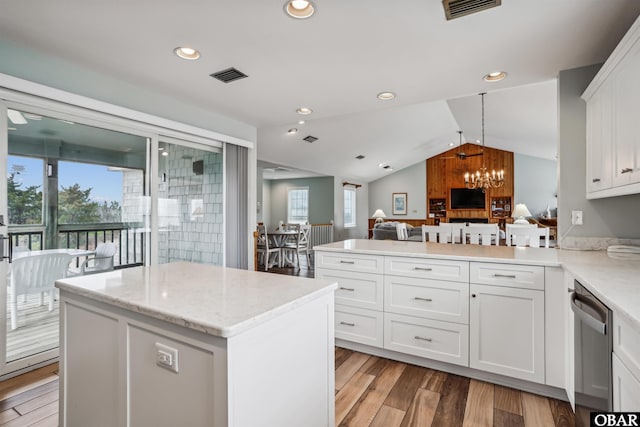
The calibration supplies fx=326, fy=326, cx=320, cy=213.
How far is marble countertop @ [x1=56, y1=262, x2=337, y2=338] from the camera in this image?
1.03 meters

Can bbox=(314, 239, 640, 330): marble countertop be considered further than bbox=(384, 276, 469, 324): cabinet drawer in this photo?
No

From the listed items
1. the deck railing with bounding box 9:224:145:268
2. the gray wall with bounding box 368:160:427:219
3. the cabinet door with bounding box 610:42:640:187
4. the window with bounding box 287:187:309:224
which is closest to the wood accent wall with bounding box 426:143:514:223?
the gray wall with bounding box 368:160:427:219

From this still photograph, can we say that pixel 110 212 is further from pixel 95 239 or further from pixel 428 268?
pixel 428 268

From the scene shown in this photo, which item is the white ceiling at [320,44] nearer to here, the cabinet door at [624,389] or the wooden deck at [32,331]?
the cabinet door at [624,389]

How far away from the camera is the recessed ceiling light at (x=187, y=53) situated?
2352 millimetres

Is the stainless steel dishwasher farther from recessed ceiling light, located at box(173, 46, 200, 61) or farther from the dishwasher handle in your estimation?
recessed ceiling light, located at box(173, 46, 200, 61)

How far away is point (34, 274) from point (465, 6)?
11.6 feet

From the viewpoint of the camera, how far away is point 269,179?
11.7 m

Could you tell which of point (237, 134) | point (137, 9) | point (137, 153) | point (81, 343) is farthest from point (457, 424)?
point (237, 134)

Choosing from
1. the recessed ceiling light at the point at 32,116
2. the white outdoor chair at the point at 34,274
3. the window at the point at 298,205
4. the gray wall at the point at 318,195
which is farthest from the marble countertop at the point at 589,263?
the window at the point at 298,205

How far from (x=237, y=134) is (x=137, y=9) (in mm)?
2280

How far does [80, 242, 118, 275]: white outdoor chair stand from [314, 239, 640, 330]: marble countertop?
6.33ft

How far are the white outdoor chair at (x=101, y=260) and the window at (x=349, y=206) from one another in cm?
809

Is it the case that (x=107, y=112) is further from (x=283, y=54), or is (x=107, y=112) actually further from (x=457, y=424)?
(x=457, y=424)
